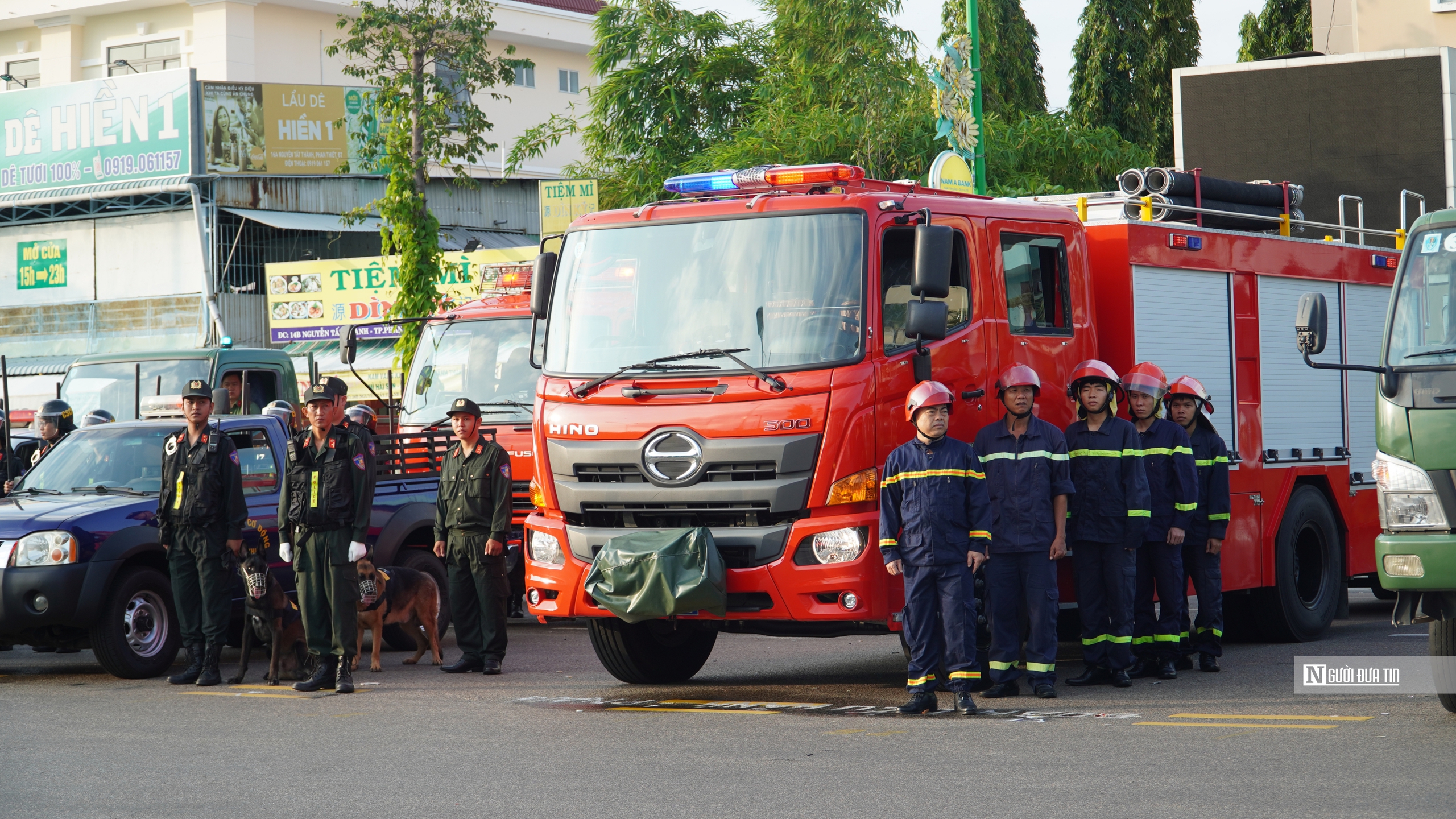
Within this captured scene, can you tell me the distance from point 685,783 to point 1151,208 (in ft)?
20.1

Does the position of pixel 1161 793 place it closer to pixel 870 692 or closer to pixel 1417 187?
pixel 870 692

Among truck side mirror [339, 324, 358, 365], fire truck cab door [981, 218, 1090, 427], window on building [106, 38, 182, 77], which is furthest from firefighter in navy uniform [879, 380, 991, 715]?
window on building [106, 38, 182, 77]

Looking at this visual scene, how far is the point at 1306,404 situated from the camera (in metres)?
12.1

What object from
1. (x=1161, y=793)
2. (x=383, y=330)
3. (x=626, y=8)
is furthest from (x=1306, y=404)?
(x=626, y=8)

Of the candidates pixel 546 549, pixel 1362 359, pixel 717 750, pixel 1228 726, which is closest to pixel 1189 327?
pixel 1362 359

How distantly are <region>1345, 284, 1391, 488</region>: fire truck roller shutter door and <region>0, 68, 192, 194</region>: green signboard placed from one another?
88.4 feet

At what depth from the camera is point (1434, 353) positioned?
8023 mm

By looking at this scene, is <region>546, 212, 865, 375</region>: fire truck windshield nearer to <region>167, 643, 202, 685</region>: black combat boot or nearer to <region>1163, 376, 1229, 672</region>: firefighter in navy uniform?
<region>1163, 376, 1229, 672</region>: firefighter in navy uniform

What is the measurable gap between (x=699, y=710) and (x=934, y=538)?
177 centimetres

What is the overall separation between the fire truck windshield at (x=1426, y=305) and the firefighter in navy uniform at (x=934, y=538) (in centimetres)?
227

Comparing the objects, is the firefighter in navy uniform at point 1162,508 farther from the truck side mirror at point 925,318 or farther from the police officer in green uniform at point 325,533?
the police officer in green uniform at point 325,533

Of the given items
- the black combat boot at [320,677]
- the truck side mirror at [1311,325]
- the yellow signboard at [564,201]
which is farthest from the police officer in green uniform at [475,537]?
the yellow signboard at [564,201]

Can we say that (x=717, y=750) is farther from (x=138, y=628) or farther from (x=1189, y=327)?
(x=138, y=628)

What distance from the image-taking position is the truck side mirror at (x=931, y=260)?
864 centimetres
